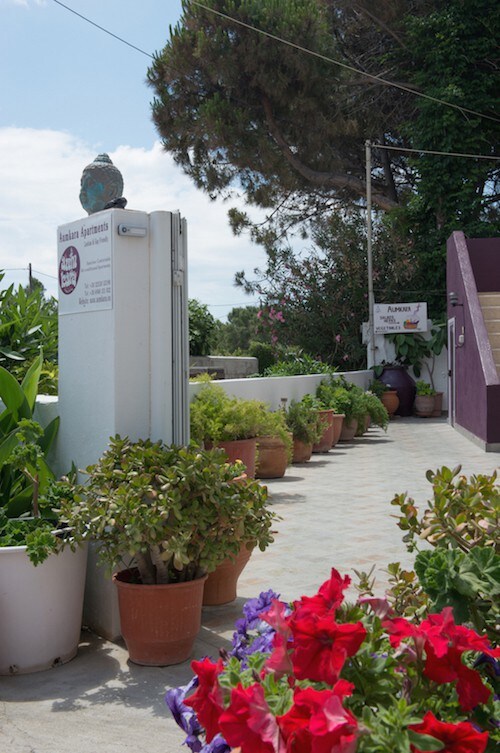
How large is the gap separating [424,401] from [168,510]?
15.1m

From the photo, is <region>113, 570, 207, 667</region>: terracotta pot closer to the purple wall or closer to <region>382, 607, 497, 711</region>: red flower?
<region>382, 607, 497, 711</region>: red flower

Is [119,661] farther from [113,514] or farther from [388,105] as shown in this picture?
[388,105]

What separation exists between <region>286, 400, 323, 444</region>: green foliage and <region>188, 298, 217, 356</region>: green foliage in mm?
7536

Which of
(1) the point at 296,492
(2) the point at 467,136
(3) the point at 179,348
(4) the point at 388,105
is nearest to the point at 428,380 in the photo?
(2) the point at 467,136

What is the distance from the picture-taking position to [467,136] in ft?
65.6

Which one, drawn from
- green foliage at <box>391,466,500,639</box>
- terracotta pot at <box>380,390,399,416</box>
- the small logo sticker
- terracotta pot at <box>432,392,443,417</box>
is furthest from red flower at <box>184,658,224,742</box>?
terracotta pot at <box>432,392,443,417</box>

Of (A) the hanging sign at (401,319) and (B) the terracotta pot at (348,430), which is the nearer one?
(B) the terracotta pot at (348,430)

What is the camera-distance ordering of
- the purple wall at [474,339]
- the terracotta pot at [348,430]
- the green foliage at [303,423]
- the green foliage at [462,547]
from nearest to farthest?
the green foliage at [462,547], the green foliage at [303,423], the purple wall at [474,339], the terracotta pot at [348,430]

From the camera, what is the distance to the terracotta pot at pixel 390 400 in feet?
57.5

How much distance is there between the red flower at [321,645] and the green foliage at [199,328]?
1670 cm

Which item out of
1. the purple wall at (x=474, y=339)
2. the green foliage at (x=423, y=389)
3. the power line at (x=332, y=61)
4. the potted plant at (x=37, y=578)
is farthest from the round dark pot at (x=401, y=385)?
the potted plant at (x=37, y=578)

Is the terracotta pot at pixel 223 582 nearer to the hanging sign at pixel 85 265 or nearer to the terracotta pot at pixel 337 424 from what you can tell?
the hanging sign at pixel 85 265

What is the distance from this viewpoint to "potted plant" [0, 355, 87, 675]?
11.8 feet

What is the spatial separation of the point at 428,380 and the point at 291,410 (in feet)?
30.7
